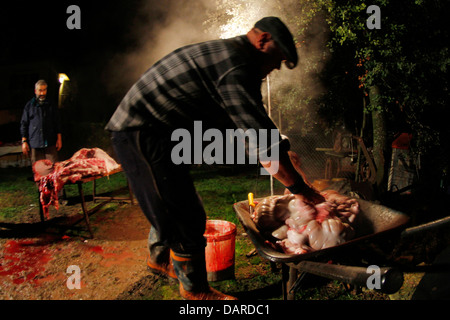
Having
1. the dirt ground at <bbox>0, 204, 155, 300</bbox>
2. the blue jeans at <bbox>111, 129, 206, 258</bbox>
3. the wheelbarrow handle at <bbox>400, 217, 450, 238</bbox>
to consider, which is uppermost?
the blue jeans at <bbox>111, 129, 206, 258</bbox>

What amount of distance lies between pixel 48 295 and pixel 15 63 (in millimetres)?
23980

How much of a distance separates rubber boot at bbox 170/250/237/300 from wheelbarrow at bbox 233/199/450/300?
56cm

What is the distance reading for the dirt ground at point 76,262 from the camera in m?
3.63

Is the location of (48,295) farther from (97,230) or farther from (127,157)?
(127,157)

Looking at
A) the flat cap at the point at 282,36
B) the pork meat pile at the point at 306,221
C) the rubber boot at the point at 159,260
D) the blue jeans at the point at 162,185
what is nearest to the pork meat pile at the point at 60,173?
the rubber boot at the point at 159,260

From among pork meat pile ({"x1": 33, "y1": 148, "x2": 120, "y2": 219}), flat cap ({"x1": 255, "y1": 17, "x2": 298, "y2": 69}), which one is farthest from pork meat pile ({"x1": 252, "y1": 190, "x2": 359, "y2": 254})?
pork meat pile ({"x1": 33, "y1": 148, "x2": 120, "y2": 219})

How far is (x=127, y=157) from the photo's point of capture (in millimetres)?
2457

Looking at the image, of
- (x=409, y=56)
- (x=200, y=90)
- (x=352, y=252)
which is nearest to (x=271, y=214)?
(x=352, y=252)

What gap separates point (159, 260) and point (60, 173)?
2607 millimetres

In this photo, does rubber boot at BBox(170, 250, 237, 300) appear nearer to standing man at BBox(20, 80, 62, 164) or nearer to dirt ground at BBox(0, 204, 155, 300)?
dirt ground at BBox(0, 204, 155, 300)

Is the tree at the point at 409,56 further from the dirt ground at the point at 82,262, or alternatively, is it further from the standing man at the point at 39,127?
the standing man at the point at 39,127

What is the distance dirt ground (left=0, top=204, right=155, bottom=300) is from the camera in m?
3.63

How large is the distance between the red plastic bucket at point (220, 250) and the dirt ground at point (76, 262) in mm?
1063
